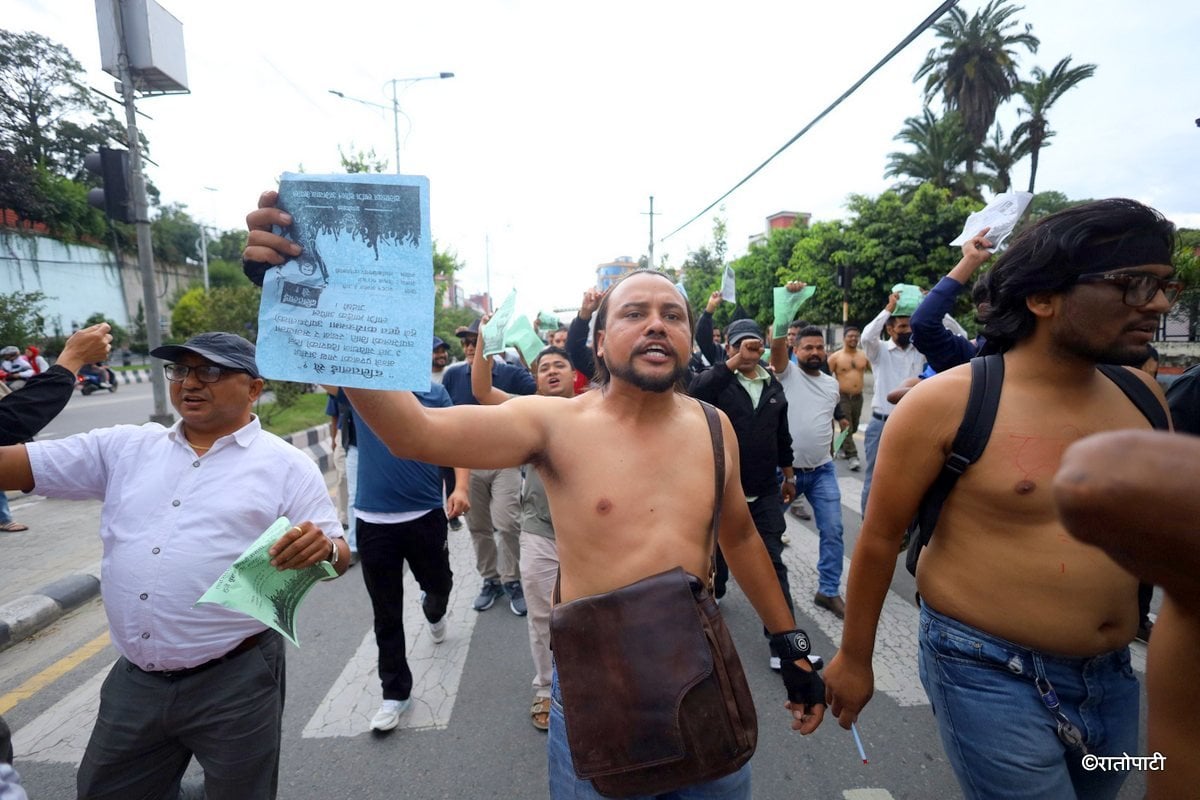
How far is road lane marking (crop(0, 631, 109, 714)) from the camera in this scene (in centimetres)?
335

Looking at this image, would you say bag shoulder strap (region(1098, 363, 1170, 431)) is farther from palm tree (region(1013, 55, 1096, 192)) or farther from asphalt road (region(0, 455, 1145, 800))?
palm tree (region(1013, 55, 1096, 192))

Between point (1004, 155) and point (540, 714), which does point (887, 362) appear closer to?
point (540, 714)

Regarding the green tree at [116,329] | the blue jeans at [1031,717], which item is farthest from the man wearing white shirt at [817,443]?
the green tree at [116,329]

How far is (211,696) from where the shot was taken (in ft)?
6.12

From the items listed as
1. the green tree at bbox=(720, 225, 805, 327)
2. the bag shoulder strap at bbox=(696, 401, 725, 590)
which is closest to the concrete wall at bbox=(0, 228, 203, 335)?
the green tree at bbox=(720, 225, 805, 327)

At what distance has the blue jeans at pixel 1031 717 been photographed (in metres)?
1.47

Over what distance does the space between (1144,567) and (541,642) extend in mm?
2725

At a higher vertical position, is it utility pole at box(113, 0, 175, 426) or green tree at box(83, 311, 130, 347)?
utility pole at box(113, 0, 175, 426)

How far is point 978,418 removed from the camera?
5.17 ft

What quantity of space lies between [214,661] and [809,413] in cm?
376

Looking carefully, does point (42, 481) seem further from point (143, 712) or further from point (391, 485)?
point (391, 485)

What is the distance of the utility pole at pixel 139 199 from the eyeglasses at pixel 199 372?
599 centimetres

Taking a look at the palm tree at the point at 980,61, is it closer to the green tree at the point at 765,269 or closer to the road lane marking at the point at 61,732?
the green tree at the point at 765,269

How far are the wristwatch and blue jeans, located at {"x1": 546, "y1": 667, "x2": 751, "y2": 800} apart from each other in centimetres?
33
